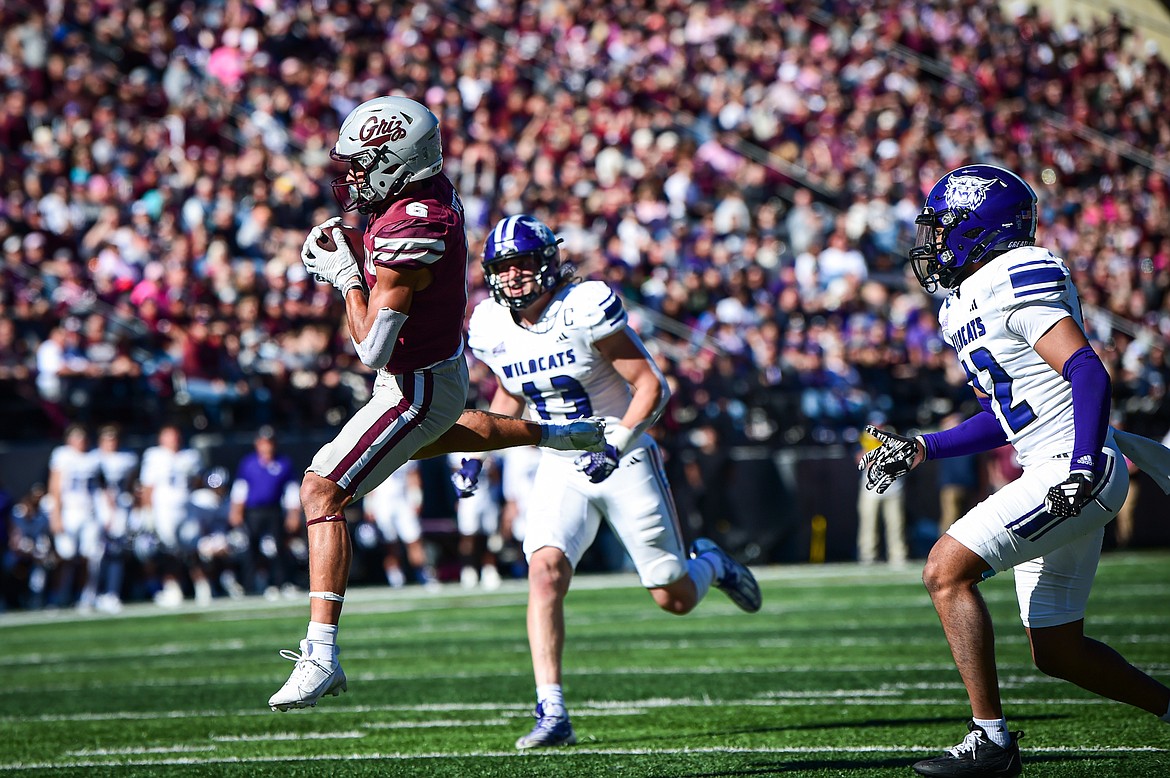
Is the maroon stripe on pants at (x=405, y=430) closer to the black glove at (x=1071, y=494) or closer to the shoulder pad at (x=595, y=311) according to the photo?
the shoulder pad at (x=595, y=311)

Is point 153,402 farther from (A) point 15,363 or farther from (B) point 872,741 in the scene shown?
(B) point 872,741

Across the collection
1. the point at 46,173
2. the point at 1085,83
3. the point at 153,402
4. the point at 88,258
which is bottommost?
the point at 153,402

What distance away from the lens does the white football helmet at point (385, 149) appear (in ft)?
15.4

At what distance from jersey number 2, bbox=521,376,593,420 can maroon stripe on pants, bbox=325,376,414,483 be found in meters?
1.56

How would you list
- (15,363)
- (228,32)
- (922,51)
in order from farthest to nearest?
(922,51), (228,32), (15,363)

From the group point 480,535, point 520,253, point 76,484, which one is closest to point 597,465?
point 520,253

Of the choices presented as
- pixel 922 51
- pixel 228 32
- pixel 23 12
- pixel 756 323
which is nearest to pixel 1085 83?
pixel 922 51

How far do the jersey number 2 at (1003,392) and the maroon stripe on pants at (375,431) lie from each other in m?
1.74

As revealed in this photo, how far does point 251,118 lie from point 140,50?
1.75 meters

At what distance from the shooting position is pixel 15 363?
45.6 ft

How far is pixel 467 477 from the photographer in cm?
614

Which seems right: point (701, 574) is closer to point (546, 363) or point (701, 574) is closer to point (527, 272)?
point (546, 363)

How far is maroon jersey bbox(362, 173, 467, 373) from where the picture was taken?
4547 mm

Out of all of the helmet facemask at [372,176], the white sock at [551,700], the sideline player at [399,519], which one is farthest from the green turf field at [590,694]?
the sideline player at [399,519]
